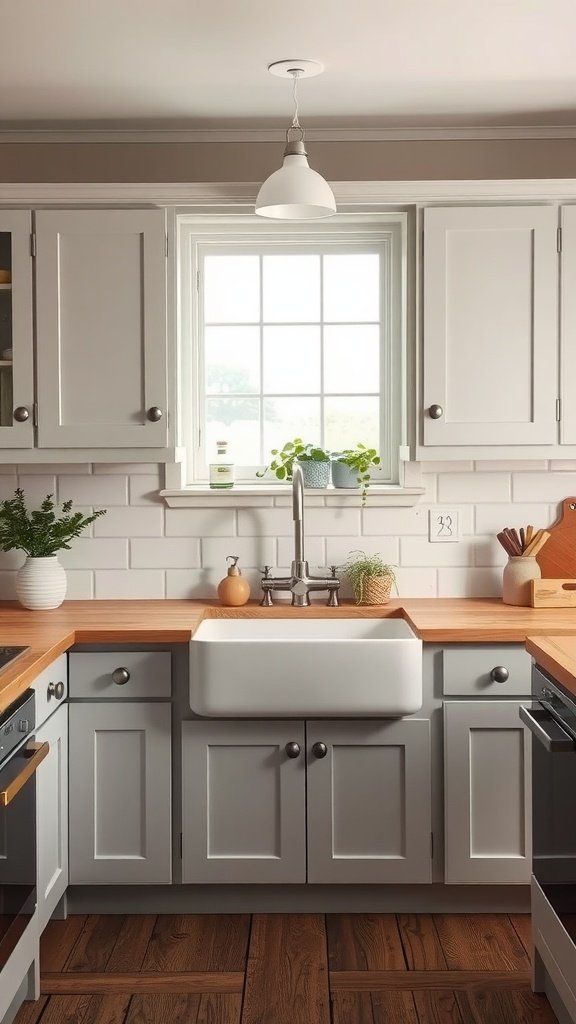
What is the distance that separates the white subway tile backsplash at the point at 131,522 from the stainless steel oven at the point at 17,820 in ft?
3.79

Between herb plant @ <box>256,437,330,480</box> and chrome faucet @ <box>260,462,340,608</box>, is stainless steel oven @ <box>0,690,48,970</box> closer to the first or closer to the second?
chrome faucet @ <box>260,462,340,608</box>

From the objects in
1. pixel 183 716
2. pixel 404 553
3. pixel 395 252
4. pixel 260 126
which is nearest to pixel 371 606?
pixel 404 553

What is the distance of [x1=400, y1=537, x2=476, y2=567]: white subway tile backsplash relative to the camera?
3.53 meters

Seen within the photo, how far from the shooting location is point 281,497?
352 centimetres

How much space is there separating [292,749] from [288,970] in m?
0.58

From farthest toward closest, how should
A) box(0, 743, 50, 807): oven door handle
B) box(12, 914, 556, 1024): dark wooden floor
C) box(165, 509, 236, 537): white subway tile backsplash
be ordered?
box(165, 509, 236, 537): white subway tile backsplash < box(12, 914, 556, 1024): dark wooden floor < box(0, 743, 50, 807): oven door handle

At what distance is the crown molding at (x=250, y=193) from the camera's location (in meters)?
3.17

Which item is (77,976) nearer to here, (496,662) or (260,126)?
(496,662)

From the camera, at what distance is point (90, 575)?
3.54 metres

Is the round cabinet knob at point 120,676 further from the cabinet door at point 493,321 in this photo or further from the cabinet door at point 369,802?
the cabinet door at point 493,321

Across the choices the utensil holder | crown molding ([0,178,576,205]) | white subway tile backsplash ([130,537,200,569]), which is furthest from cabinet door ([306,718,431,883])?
crown molding ([0,178,576,205])

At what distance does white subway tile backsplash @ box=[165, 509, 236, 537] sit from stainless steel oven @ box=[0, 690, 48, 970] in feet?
3.86

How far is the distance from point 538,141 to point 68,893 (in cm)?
285

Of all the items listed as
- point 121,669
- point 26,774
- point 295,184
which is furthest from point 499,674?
point 295,184
